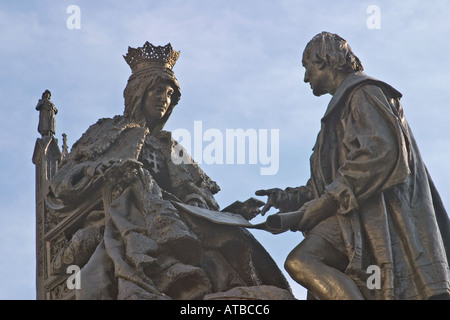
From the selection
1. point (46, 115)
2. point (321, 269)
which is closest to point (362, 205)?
point (321, 269)

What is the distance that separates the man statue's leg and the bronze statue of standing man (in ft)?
0.04

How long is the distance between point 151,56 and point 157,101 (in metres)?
0.68

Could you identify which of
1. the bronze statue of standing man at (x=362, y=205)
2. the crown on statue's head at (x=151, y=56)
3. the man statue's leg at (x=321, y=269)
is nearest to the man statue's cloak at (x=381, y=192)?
the bronze statue of standing man at (x=362, y=205)

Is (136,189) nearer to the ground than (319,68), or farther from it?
nearer to the ground

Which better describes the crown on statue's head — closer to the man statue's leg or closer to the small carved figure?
the small carved figure

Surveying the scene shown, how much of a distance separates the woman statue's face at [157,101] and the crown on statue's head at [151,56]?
12.5 inches

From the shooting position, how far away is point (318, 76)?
1995 cm

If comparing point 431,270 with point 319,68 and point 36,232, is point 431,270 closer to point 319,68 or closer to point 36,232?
point 319,68

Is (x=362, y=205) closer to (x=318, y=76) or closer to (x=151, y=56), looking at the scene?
(x=318, y=76)

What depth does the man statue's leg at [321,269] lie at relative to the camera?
18125 millimetres
